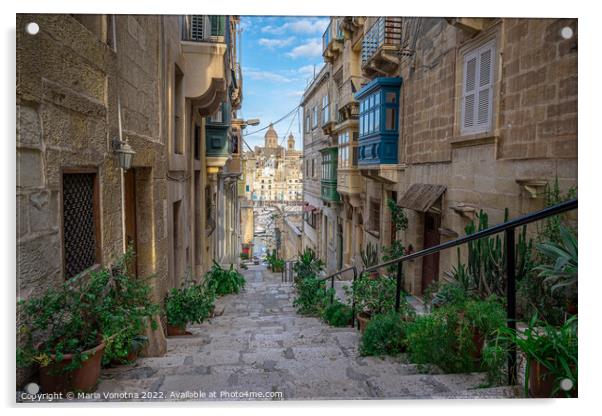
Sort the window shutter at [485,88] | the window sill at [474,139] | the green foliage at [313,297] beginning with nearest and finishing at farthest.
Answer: the window sill at [474,139] → the window shutter at [485,88] → the green foliage at [313,297]

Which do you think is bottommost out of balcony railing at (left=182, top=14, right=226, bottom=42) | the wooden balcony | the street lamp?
the street lamp

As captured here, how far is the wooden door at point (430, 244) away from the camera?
7651 mm

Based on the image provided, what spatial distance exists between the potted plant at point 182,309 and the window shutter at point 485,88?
418 cm

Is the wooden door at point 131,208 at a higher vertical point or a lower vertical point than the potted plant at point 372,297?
higher

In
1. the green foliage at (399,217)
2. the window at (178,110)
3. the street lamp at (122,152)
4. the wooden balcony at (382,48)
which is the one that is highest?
the wooden balcony at (382,48)

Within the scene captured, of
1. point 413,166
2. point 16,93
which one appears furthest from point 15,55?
point 413,166

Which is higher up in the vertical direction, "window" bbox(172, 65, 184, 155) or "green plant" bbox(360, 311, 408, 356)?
"window" bbox(172, 65, 184, 155)

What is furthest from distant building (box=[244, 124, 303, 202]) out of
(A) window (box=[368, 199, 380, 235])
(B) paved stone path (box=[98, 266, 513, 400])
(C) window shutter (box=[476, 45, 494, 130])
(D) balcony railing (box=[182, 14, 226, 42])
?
(B) paved stone path (box=[98, 266, 513, 400])

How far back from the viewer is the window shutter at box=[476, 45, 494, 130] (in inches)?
217

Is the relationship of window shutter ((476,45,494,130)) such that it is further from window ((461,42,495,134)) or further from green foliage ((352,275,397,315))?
green foliage ((352,275,397,315))

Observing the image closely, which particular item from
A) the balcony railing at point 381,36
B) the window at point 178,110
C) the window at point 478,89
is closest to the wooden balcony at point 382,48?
the balcony railing at point 381,36

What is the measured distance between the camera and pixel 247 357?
3.54 meters

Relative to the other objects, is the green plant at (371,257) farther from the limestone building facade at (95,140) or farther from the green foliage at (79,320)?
the green foliage at (79,320)
